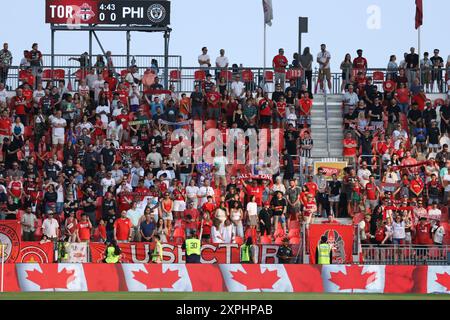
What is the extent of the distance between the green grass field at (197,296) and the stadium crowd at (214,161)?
478 cm

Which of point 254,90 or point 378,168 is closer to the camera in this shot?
point 378,168

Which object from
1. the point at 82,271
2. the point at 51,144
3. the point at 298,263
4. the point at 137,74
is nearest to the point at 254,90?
the point at 137,74

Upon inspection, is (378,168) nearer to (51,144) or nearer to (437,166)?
(437,166)

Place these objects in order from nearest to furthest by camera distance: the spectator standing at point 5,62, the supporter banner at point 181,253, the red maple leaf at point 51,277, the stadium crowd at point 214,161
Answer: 1. the red maple leaf at point 51,277
2. the supporter banner at point 181,253
3. the stadium crowd at point 214,161
4. the spectator standing at point 5,62

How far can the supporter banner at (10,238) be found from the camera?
3653 centimetres

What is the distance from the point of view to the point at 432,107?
44.3m

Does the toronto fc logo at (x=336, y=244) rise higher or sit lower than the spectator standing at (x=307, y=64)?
lower

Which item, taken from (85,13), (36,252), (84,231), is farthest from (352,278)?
(85,13)

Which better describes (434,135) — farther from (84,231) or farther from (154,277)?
(154,277)

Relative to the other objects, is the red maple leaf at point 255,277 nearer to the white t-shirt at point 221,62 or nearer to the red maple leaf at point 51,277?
the red maple leaf at point 51,277

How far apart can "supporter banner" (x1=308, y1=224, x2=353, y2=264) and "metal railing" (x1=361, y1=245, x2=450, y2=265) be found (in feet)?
2.08

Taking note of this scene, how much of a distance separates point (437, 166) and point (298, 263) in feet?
22.1

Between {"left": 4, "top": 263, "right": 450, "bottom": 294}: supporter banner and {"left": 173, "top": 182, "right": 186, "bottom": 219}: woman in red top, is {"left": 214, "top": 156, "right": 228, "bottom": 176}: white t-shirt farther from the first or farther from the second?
{"left": 4, "top": 263, "right": 450, "bottom": 294}: supporter banner

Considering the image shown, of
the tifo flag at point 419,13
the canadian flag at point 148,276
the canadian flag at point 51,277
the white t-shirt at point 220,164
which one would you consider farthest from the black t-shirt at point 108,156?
the tifo flag at point 419,13
